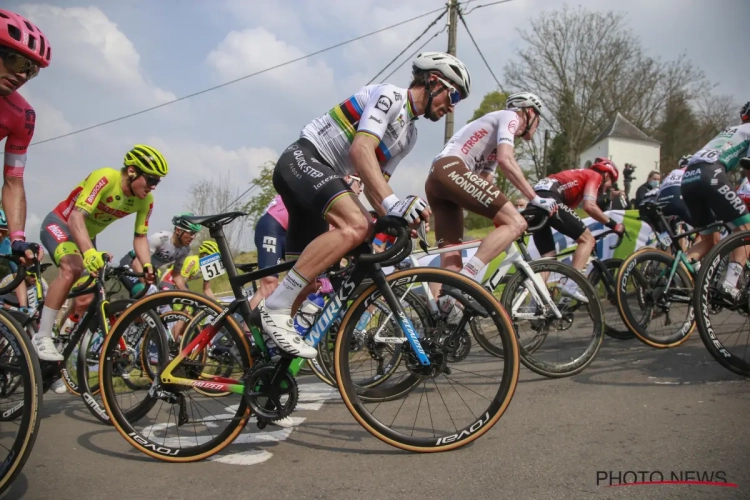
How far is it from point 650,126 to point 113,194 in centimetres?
4801

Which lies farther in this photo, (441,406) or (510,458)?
(441,406)

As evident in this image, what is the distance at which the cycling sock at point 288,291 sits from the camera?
319 centimetres

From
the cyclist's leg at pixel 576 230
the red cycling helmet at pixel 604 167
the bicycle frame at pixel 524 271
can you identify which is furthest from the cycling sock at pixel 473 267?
the red cycling helmet at pixel 604 167

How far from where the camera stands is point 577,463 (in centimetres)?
283

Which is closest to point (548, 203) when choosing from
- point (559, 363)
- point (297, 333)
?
point (559, 363)

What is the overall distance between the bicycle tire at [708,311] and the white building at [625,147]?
47179 mm

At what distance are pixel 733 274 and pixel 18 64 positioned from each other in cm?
497

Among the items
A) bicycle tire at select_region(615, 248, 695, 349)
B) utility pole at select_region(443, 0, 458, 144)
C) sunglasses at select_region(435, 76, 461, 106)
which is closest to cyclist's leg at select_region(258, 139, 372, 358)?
sunglasses at select_region(435, 76, 461, 106)

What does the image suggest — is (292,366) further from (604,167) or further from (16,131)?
(604,167)

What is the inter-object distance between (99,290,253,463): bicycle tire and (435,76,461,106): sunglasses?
1909 millimetres

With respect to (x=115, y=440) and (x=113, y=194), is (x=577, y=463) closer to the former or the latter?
(x=115, y=440)

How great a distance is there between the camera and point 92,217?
5070mm

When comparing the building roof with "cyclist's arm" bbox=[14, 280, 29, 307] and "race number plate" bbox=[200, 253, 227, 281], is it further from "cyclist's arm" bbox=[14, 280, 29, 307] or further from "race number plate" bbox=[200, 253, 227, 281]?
"race number plate" bbox=[200, 253, 227, 281]

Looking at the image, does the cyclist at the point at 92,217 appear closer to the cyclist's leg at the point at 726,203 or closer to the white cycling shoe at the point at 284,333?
the white cycling shoe at the point at 284,333
